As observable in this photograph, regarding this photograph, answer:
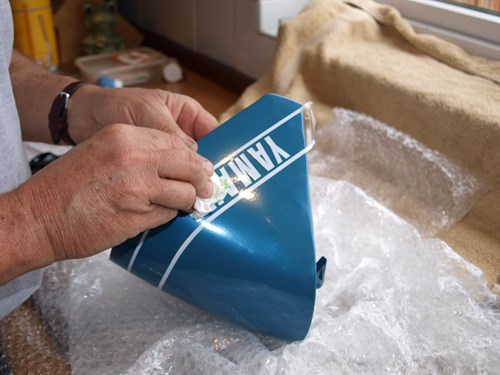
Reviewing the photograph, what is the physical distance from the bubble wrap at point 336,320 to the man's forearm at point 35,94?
0.18 m

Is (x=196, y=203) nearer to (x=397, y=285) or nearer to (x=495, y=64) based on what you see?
(x=397, y=285)

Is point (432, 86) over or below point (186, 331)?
over

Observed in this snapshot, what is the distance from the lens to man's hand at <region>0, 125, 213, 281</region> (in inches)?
14.9

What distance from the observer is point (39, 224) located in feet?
1.25

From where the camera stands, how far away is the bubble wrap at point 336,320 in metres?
0.44

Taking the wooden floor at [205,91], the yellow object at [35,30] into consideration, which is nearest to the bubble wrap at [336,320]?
the wooden floor at [205,91]

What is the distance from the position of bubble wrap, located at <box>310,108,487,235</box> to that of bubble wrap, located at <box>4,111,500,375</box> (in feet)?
0.22

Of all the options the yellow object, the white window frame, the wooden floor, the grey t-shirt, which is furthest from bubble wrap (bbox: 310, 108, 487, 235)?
the yellow object

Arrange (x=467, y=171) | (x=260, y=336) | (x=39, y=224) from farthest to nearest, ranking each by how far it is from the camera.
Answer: (x=467, y=171) → (x=260, y=336) → (x=39, y=224)

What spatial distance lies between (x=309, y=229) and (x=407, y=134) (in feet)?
1.02

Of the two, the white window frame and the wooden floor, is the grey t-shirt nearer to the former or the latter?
the wooden floor

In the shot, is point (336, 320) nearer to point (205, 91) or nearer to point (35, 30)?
point (205, 91)

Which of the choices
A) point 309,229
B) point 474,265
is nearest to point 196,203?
point 309,229

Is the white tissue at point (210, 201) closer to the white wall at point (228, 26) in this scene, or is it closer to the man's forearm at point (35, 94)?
the man's forearm at point (35, 94)
